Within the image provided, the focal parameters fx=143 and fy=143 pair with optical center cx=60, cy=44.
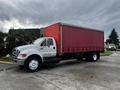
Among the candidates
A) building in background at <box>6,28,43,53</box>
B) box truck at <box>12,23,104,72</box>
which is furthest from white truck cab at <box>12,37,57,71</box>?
building in background at <box>6,28,43,53</box>

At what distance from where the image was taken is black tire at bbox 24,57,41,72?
902cm

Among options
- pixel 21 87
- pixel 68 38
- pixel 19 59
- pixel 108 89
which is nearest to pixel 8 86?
pixel 21 87

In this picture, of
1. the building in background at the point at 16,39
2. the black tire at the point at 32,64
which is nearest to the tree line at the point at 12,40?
the building in background at the point at 16,39

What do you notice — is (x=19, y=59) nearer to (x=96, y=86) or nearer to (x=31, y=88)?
(x=31, y=88)

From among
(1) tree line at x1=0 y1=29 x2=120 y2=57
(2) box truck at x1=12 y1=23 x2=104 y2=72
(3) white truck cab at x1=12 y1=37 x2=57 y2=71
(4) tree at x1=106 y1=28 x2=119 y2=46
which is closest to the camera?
(3) white truck cab at x1=12 y1=37 x2=57 y2=71

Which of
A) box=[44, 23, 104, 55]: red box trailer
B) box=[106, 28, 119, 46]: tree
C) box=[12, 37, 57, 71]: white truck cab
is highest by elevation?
box=[106, 28, 119, 46]: tree

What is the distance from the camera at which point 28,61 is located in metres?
9.04

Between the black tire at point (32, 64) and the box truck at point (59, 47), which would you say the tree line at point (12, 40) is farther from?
the black tire at point (32, 64)

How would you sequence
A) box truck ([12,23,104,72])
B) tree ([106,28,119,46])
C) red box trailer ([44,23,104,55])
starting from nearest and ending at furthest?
1. box truck ([12,23,104,72])
2. red box trailer ([44,23,104,55])
3. tree ([106,28,119,46])

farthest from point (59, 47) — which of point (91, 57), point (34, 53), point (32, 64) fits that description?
point (91, 57)

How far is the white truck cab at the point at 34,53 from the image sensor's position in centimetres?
896

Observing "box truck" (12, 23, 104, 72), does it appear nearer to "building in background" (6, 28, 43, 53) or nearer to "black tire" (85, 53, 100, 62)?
"black tire" (85, 53, 100, 62)

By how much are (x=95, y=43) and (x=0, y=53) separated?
1005cm

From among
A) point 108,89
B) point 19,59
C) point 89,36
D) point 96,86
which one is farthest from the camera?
point 89,36
